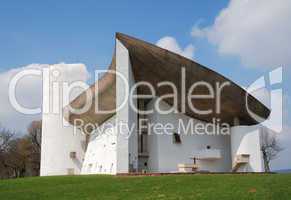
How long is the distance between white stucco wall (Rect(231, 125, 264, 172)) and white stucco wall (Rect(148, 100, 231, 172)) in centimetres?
175

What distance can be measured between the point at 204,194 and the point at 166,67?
15.6m

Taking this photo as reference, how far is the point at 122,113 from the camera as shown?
80.8ft

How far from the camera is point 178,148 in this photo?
29.5 m

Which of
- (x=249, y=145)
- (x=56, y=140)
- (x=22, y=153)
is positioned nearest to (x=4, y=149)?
(x=22, y=153)

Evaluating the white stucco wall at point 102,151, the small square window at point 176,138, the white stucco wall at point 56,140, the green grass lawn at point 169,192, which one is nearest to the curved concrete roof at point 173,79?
the white stucco wall at point 102,151

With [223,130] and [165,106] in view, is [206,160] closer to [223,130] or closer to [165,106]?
[223,130]

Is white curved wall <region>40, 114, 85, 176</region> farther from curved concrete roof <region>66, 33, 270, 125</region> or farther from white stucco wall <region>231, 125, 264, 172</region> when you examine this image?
Result: white stucco wall <region>231, 125, 264, 172</region>

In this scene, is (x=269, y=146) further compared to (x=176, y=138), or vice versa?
(x=269, y=146)

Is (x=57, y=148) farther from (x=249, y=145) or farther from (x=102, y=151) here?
(x=249, y=145)

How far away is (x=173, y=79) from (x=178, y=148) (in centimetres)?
574

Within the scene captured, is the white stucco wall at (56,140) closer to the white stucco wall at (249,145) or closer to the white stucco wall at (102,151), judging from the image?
the white stucco wall at (102,151)

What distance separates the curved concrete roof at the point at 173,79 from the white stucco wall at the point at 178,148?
136cm

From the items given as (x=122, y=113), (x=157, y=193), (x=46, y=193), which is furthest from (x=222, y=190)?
(x=122, y=113)

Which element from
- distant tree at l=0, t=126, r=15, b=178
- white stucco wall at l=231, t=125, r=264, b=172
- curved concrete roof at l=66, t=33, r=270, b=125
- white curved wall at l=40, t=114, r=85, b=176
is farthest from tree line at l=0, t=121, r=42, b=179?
white stucco wall at l=231, t=125, r=264, b=172
